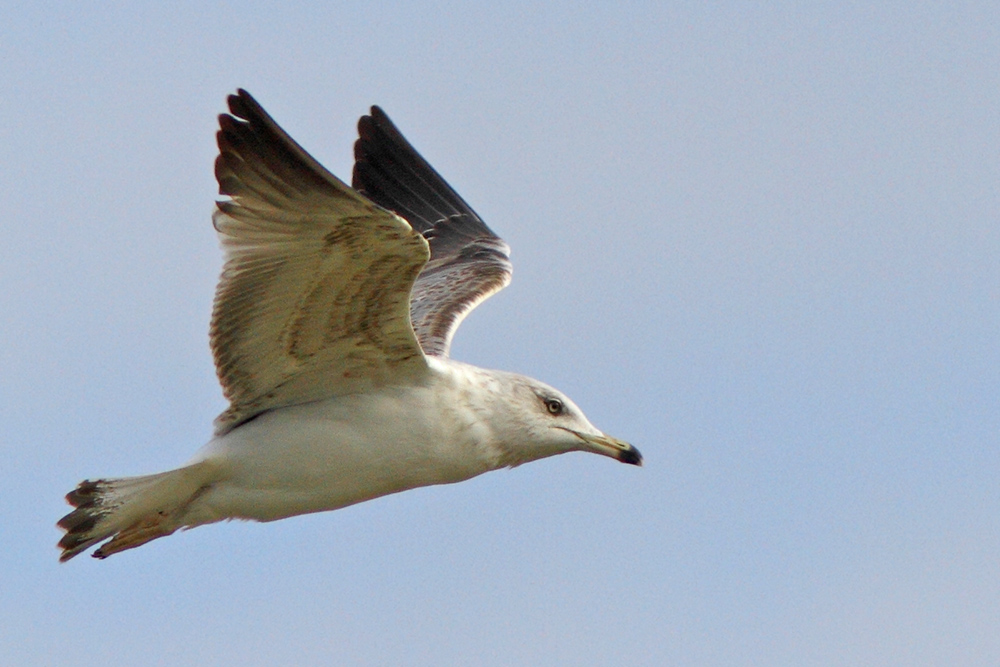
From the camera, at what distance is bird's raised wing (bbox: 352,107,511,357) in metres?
12.9

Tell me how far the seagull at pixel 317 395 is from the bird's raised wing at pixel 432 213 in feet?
8.20

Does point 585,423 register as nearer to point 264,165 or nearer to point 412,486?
point 412,486

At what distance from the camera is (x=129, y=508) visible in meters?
9.94

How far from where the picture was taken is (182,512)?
9.95 metres

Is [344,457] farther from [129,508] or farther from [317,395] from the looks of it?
[129,508]

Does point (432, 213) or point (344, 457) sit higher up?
point (432, 213)

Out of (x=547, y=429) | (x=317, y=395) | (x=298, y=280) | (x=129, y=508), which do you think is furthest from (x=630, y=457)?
(x=129, y=508)

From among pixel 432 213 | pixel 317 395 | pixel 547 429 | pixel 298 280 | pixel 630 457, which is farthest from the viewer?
pixel 432 213

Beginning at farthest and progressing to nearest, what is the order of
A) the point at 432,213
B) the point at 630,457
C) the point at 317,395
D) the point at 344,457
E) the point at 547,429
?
Answer: the point at 432,213, the point at 630,457, the point at 547,429, the point at 317,395, the point at 344,457

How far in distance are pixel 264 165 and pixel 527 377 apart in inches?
93.9

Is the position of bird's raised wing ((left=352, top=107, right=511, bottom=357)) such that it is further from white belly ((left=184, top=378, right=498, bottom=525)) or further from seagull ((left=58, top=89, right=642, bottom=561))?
white belly ((left=184, top=378, right=498, bottom=525))

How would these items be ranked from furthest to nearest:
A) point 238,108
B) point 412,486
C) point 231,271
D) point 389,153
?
1. point 389,153
2. point 412,486
3. point 231,271
4. point 238,108

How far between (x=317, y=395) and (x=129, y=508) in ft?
4.13

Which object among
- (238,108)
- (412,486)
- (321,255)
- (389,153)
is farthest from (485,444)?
(389,153)
